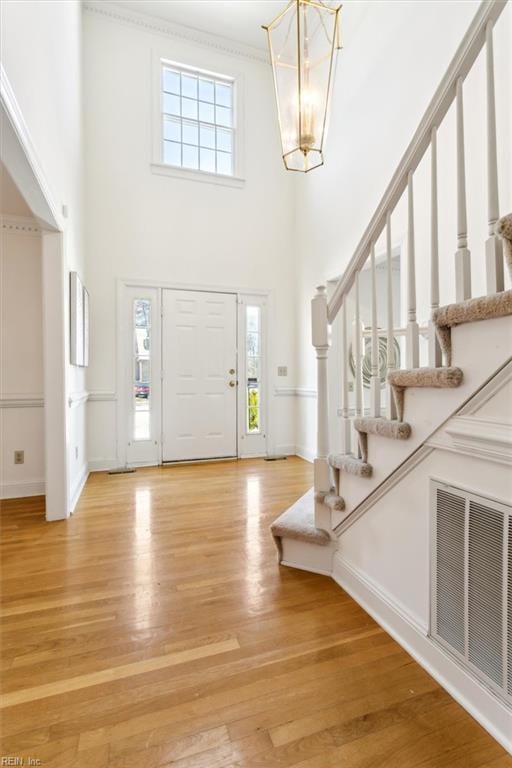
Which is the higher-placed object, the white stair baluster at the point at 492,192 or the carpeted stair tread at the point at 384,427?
the white stair baluster at the point at 492,192

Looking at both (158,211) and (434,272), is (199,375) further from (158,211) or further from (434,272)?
(434,272)

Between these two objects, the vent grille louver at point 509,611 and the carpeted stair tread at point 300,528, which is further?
the carpeted stair tread at point 300,528

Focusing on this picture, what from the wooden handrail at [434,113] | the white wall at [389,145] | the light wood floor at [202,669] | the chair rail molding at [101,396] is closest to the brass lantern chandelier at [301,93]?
the white wall at [389,145]

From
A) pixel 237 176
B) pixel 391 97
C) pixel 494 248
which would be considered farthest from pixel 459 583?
pixel 237 176

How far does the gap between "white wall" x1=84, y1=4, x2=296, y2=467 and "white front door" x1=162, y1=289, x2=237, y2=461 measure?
1.08ft

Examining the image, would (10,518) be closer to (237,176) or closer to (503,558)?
(503,558)

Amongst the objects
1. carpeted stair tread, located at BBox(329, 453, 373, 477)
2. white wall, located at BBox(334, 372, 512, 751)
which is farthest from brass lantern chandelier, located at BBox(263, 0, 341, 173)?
white wall, located at BBox(334, 372, 512, 751)

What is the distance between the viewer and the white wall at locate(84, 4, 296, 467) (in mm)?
4070

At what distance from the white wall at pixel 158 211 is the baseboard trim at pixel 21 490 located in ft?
2.66

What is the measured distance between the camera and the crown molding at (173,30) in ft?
13.2

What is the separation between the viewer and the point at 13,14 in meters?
1.70

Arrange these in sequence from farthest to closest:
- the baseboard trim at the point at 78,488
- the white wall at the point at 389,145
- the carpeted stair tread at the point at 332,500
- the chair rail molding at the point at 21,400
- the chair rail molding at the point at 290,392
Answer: the chair rail molding at the point at 290,392 → the chair rail molding at the point at 21,400 → the baseboard trim at the point at 78,488 → the white wall at the point at 389,145 → the carpeted stair tread at the point at 332,500

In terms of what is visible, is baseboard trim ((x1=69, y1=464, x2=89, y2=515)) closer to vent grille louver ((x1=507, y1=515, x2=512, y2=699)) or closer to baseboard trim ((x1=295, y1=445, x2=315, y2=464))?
baseboard trim ((x1=295, y1=445, x2=315, y2=464))

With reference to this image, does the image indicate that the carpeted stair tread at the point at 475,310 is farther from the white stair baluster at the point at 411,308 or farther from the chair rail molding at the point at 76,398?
the chair rail molding at the point at 76,398
